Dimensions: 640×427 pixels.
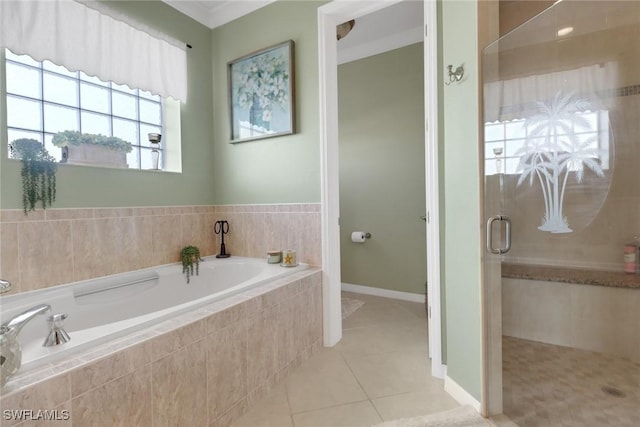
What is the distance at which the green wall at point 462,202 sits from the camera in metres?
1.36

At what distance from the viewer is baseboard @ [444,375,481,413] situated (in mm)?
1377

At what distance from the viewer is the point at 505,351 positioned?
1.37 meters

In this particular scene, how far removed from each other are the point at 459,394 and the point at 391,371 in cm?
42

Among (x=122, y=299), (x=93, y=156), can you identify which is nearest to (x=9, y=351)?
(x=122, y=299)

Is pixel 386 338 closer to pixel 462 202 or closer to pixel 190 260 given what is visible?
pixel 462 202

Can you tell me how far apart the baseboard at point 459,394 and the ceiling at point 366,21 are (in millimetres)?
2761

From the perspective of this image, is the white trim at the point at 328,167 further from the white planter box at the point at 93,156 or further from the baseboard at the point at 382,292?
the white planter box at the point at 93,156

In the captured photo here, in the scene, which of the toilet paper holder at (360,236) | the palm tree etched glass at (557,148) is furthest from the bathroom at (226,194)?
the toilet paper holder at (360,236)

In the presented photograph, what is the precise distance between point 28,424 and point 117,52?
2233mm

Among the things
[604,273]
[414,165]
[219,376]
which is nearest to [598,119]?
[604,273]

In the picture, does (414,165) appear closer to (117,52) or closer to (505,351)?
(505,351)

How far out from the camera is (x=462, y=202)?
1453 millimetres

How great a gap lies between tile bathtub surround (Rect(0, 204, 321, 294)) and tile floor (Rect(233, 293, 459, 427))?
Result: 724 millimetres

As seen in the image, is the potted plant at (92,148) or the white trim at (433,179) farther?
the potted plant at (92,148)
